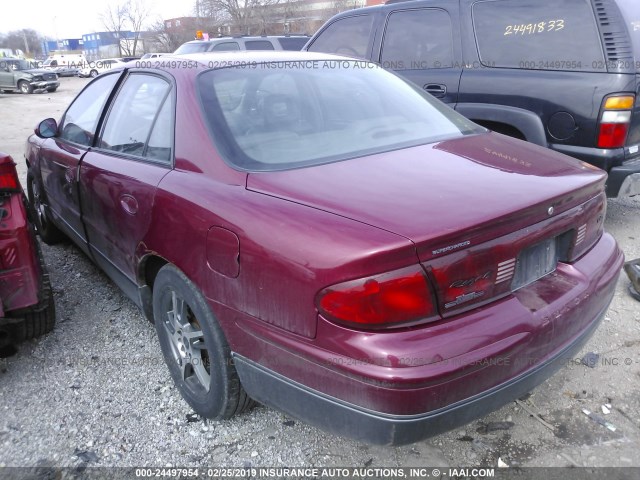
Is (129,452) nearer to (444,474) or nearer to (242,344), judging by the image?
(242,344)

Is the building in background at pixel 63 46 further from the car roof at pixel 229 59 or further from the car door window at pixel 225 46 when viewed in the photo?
the car roof at pixel 229 59

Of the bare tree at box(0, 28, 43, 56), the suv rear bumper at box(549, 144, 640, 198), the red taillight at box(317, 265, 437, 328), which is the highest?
the bare tree at box(0, 28, 43, 56)

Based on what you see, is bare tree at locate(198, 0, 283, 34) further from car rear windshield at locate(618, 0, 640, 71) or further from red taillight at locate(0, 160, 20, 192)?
red taillight at locate(0, 160, 20, 192)

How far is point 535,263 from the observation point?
2.00m

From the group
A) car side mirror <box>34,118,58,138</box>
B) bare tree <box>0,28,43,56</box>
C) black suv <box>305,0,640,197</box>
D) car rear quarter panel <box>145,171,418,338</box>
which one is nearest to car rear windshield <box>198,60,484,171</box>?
car rear quarter panel <box>145,171,418,338</box>

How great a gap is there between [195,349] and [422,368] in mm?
1238

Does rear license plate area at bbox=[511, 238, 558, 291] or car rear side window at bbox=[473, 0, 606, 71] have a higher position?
car rear side window at bbox=[473, 0, 606, 71]

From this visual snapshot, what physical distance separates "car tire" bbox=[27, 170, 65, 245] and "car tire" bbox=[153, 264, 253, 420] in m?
2.52

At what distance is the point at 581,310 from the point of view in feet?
6.82

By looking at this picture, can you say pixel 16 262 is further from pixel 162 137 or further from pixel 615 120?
pixel 615 120

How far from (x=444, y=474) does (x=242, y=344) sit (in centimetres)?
100

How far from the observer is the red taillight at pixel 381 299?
164 cm

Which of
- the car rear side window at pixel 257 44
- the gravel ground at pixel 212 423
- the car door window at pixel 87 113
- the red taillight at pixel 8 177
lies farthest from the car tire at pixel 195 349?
the car rear side window at pixel 257 44

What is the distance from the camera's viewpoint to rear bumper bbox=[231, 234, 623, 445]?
1636 millimetres
